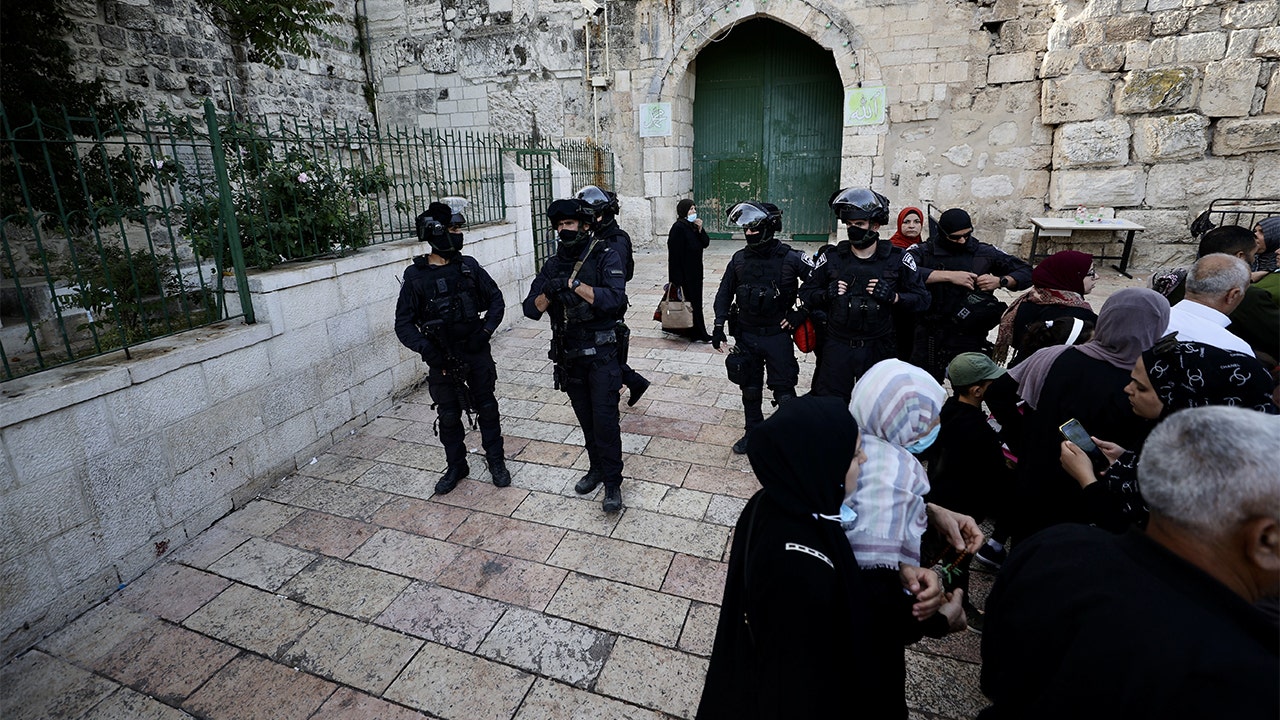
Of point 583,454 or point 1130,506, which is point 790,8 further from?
point 1130,506

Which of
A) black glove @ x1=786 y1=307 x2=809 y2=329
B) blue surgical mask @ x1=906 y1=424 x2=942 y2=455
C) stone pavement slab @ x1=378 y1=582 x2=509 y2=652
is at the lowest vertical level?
stone pavement slab @ x1=378 y1=582 x2=509 y2=652

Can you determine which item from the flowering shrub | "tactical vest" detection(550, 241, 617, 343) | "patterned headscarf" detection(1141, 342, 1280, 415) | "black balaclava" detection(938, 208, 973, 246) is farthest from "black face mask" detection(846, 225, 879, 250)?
the flowering shrub

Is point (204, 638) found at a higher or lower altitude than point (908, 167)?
lower

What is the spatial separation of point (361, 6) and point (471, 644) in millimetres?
14265

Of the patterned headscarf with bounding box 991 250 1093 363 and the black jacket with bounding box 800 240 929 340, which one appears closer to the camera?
the patterned headscarf with bounding box 991 250 1093 363

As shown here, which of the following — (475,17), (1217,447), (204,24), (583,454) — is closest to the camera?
(1217,447)

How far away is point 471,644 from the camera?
9.94 feet

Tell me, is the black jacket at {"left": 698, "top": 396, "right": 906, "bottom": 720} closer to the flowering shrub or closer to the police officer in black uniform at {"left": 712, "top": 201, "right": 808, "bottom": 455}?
the police officer in black uniform at {"left": 712, "top": 201, "right": 808, "bottom": 455}

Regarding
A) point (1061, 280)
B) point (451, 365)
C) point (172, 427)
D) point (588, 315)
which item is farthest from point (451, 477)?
point (1061, 280)

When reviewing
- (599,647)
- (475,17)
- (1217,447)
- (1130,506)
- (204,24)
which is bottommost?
(599,647)

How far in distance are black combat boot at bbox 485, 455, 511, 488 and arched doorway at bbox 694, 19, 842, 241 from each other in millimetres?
10078

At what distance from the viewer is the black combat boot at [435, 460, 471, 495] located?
4395 millimetres

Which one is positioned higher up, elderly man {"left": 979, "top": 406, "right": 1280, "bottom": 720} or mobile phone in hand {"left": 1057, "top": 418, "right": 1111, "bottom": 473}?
elderly man {"left": 979, "top": 406, "right": 1280, "bottom": 720}

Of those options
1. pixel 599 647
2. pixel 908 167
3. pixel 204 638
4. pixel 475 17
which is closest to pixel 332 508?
pixel 204 638
